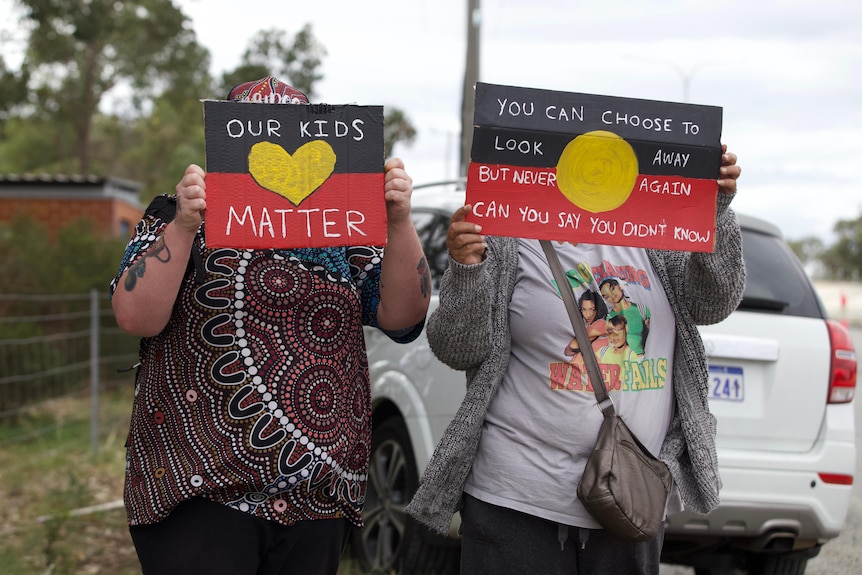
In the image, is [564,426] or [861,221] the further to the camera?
[861,221]

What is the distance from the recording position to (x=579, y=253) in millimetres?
2586

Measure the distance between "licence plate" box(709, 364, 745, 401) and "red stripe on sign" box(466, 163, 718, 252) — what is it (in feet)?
5.08

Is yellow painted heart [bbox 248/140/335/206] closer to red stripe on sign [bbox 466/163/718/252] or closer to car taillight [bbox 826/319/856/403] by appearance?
red stripe on sign [bbox 466/163/718/252]

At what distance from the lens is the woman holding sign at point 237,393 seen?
224 centimetres

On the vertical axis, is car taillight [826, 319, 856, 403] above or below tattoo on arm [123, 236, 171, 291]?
below

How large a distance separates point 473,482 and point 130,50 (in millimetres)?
26645

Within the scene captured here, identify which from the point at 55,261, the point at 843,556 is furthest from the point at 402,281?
the point at 55,261

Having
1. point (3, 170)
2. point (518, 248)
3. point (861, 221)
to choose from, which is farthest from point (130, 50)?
point (861, 221)

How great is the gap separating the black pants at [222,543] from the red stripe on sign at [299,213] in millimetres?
627

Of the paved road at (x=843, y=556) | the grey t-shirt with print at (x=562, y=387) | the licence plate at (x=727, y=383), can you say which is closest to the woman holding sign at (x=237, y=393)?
the grey t-shirt with print at (x=562, y=387)

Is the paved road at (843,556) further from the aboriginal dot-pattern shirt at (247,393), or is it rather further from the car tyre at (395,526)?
the aboriginal dot-pattern shirt at (247,393)

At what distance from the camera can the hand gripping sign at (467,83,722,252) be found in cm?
241

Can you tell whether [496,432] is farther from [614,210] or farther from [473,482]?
[614,210]

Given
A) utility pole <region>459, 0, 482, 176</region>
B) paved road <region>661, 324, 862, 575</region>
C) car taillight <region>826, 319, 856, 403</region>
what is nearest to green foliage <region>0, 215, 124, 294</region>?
utility pole <region>459, 0, 482, 176</region>
